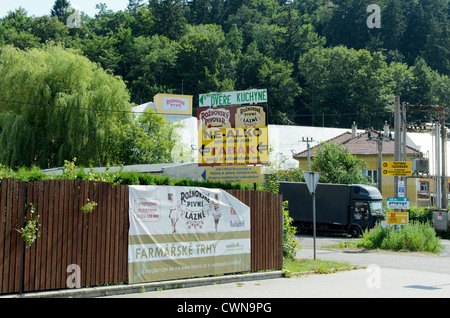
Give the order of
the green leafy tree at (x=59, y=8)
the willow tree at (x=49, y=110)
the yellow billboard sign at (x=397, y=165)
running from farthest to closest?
1. the green leafy tree at (x=59, y=8)
2. the willow tree at (x=49, y=110)
3. the yellow billboard sign at (x=397, y=165)

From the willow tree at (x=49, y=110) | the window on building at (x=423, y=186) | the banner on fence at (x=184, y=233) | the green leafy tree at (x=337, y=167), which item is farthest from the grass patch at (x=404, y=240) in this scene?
the window on building at (x=423, y=186)

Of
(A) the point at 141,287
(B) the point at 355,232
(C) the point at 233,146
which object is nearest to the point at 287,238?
(C) the point at 233,146

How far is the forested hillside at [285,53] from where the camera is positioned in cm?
9106

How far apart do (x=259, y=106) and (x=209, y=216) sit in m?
5.54

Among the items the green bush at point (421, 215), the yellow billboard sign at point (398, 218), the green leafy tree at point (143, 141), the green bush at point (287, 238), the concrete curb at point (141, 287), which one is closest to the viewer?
the concrete curb at point (141, 287)

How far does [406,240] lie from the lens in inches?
956

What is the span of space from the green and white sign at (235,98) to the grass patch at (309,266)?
16.6 ft

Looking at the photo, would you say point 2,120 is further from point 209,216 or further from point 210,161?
point 209,216

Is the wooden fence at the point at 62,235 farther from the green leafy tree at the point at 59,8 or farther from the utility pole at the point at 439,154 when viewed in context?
the green leafy tree at the point at 59,8

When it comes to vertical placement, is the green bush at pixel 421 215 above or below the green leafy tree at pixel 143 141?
below

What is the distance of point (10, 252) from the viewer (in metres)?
9.34

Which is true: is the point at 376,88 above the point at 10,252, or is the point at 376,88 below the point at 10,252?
above
